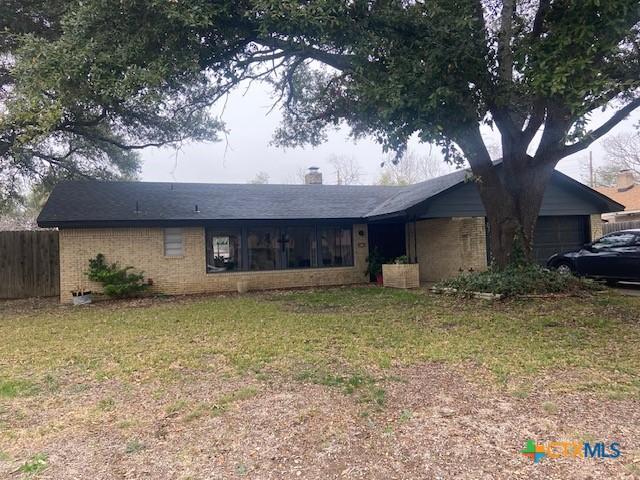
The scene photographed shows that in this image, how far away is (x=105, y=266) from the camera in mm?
12648

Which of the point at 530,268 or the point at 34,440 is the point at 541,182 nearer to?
the point at 530,268

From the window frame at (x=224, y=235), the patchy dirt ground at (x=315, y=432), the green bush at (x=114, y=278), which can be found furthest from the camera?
the window frame at (x=224, y=235)

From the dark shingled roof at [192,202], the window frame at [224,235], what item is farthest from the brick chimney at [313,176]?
the window frame at [224,235]

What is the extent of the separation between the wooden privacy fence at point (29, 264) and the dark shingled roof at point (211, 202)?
69.3 inches

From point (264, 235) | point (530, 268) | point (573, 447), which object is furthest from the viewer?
point (264, 235)

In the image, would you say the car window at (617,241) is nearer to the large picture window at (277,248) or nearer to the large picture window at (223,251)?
the large picture window at (277,248)

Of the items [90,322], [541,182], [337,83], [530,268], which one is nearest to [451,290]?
[530,268]

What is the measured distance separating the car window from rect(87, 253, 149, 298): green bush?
41.1 feet

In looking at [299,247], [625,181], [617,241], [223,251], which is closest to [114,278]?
[223,251]

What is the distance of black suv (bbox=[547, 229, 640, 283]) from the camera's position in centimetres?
1100

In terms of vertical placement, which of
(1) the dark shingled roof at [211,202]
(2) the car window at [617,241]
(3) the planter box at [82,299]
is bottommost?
(3) the planter box at [82,299]

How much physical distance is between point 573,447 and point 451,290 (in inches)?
323

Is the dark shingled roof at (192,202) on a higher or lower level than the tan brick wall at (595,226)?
higher

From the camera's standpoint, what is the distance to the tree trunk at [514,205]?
1062cm
